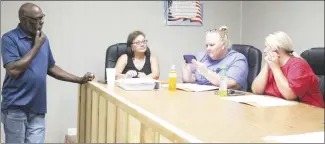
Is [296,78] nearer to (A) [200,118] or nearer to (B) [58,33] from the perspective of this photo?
(A) [200,118]

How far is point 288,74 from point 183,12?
6.60ft

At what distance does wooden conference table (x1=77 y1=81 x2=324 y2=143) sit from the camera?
3.52 ft

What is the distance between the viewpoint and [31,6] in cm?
203

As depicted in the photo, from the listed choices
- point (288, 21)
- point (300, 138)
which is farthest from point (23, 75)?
point (288, 21)

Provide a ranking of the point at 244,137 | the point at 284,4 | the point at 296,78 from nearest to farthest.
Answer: the point at 244,137, the point at 296,78, the point at 284,4

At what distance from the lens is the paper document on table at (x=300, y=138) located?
980mm

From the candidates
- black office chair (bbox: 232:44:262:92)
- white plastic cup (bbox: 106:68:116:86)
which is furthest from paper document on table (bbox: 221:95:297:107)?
black office chair (bbox: 232:44:262:92)

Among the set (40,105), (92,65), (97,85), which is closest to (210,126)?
(97,85)

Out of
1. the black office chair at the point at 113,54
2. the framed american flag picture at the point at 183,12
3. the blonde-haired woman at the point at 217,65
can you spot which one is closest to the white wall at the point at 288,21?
the framed american flag picture at the point at 183,12

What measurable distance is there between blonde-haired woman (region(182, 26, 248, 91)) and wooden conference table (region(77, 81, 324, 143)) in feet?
1.07

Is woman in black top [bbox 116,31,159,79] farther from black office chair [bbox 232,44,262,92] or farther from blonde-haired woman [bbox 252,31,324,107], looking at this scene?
blonde-haired woman [bbox 252,31,324,107]

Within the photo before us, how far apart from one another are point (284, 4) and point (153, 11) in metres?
1.23

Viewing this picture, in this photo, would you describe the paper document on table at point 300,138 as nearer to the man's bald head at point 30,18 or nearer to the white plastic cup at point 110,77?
the white plastic cup at point 110,77

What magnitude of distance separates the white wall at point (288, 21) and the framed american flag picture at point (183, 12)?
0.51m
